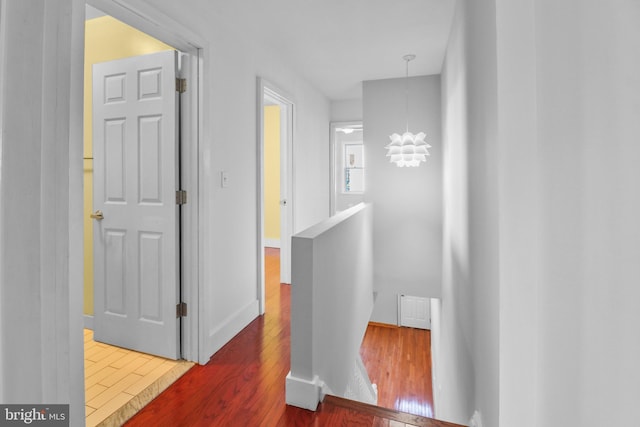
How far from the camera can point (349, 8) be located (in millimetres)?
2510

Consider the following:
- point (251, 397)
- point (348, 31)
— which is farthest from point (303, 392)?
point (348, 31)

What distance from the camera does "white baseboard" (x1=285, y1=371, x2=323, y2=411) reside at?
1.77m

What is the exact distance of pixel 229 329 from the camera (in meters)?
2.59

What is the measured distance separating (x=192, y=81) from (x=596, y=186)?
2.22 metres

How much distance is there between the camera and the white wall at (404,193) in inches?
166

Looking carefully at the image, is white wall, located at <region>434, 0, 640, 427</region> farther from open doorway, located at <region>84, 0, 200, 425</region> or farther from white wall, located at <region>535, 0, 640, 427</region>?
open doorway, located at <region>84, 0, 200, 425</region>

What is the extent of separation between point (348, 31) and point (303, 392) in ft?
8.95

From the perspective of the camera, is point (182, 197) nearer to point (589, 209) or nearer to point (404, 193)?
point (589, 209)

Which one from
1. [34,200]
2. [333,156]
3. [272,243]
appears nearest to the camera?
[34,200]

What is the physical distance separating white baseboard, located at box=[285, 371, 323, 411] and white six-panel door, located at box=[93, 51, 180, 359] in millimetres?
882

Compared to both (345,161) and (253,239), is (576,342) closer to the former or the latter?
(253,239)

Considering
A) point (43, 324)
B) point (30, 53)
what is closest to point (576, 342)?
point (43, 324)

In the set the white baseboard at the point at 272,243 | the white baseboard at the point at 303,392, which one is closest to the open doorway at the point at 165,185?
the white baseboard at the point at 303,392

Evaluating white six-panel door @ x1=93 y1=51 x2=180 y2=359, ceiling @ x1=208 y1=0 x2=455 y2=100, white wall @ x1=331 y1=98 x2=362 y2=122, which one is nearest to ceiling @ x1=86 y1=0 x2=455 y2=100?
ceiling @ x1=208 y1=0 x2=455 y2=100
